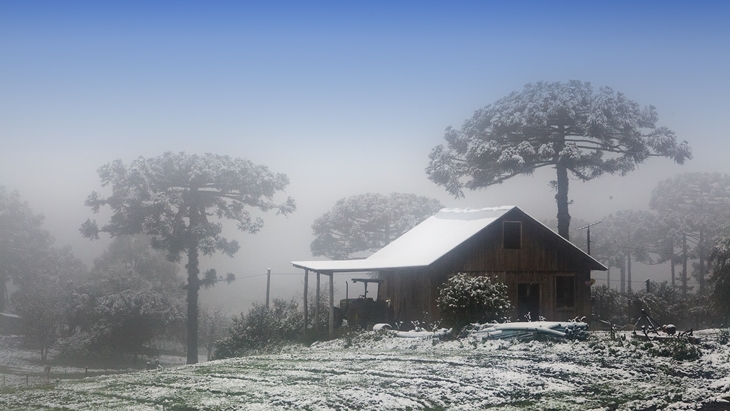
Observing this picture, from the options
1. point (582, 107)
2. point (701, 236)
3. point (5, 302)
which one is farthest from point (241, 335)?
point (701, 236)

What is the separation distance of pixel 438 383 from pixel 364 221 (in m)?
70.8

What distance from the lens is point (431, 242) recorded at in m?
A: 40.4

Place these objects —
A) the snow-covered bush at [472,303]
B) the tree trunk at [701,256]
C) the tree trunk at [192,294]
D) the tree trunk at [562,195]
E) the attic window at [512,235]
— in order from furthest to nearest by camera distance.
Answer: the tree trunk at [701,256] → the tree trunk at [192,294] → the tree trunk at [562,195] → the attic window at [512,235] → the snow-covered bush at [472,303]

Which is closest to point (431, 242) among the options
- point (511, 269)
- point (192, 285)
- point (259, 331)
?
point (511, 269)

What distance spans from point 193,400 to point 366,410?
15.0 feet

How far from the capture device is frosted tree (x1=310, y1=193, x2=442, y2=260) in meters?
88.1

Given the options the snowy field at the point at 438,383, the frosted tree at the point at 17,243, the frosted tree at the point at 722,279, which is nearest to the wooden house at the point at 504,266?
the snowy field at the point at 438,383

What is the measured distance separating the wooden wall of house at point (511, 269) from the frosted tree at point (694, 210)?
41.3 m

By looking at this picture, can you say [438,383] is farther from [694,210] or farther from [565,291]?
[694,210]

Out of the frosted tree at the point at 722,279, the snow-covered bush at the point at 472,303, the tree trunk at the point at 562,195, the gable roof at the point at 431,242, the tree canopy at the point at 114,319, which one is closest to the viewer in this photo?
the snow-covered bush at the point at 472,303

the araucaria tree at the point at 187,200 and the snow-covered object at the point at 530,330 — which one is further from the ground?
the araucaria tree at the point at 187,200

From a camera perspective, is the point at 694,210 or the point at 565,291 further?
the point at 694,210

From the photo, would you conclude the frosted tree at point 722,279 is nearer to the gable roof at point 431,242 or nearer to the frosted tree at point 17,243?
the gable roof at point 431,242

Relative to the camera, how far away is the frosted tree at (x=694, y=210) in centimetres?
8194
